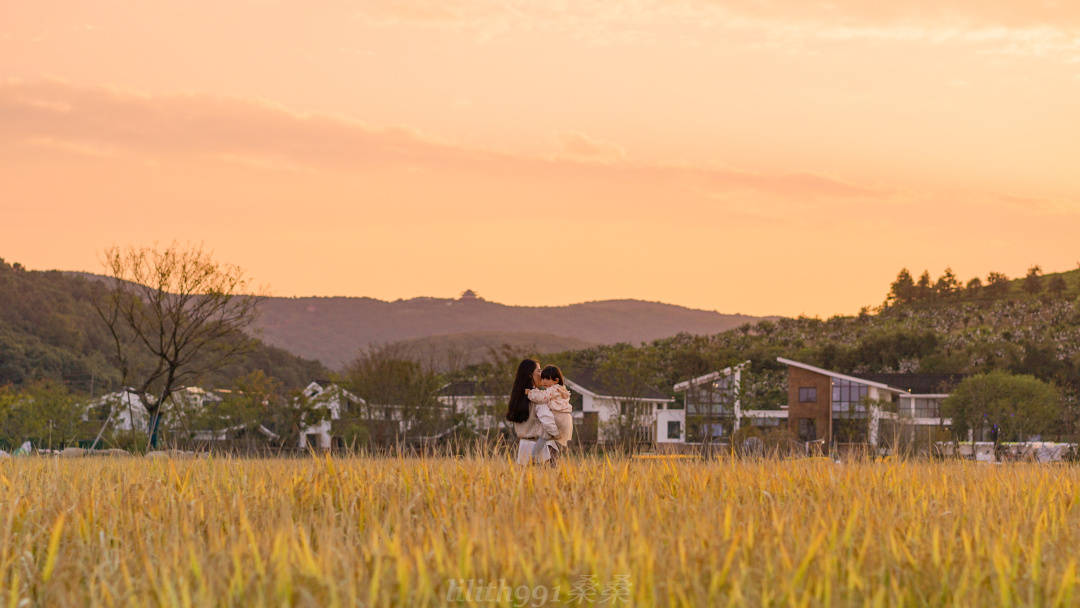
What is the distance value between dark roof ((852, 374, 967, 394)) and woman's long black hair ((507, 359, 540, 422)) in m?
67.3

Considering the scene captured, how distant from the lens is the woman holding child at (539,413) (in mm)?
13562

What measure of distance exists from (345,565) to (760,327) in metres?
139

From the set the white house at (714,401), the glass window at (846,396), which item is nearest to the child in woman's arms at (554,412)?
the white house at (714,401)

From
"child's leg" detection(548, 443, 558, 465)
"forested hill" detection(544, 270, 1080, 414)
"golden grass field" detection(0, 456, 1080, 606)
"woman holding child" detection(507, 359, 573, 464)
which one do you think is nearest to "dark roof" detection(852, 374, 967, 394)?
A: "forested hill" detection(544, 270, 1080, 414)

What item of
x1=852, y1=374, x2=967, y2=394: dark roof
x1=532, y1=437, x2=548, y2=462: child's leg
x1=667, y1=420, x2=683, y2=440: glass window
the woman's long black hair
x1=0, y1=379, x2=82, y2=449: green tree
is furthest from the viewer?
x1=852, y1=374, x2=967, y2=394: dark roof

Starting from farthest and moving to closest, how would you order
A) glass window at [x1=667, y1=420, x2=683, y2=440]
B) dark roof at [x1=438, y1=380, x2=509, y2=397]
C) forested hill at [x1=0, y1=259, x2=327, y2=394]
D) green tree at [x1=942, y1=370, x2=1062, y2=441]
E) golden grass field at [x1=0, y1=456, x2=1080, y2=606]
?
1. forested hill at [x1=0, y1=259, x2=327, y2=394]
2. glass window at [x1=667, y1=420, x2=683, y2=440]
3. dark roof at [x1=438, y1=380, x2=509, y2=397]
4. green tree at [x1=942, y1=370, x2=1062, y2=441]
5. golden grass field at [x1=0, y1=456, x2=1080, y2=606]

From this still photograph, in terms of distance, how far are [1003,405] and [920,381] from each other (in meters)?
20.7

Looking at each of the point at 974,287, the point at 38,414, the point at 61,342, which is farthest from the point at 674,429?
the point at 974,287

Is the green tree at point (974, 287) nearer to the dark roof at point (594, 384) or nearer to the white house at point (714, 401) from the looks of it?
the dark roof at point (594, 384)

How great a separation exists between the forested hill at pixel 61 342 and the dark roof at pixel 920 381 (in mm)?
44083

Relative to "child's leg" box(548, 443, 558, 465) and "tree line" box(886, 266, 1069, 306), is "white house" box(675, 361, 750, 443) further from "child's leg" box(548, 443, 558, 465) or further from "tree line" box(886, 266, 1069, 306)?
"tree line" box(886, 266, 1069, 306)

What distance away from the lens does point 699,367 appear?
90.9 meters

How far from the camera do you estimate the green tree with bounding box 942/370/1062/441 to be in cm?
6016

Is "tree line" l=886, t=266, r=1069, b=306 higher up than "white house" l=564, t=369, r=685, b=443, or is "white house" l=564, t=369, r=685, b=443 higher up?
"tree line" l=886, t=266, r=1069, b=306
